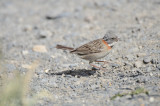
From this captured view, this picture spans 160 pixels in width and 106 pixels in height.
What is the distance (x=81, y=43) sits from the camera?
27.7ft

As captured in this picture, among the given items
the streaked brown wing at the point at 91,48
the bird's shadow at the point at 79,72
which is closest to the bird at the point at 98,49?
the streaked brown wing at the point at 91,48

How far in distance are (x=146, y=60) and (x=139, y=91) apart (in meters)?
1.64

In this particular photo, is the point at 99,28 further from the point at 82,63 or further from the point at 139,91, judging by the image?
the point at 139,91

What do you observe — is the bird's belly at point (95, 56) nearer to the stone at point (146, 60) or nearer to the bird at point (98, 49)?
the bird at point (98, 49)

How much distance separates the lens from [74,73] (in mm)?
6715

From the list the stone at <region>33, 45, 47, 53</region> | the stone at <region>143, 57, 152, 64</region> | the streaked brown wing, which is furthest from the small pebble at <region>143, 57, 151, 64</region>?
the stone at <region>33, 45, 47, 53</region>

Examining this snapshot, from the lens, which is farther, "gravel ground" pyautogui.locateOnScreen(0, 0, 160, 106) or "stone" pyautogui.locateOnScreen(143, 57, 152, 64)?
"stone" pyautogui.locateOnScreen(143, 57, 152, 64)

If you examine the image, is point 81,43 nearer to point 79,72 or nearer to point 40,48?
point 40,48

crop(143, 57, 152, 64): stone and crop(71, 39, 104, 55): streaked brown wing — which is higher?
crop(71, 39, 104, 55): streaked brown wing

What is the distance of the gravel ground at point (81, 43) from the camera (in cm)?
553

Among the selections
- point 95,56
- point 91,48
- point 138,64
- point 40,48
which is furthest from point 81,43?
point 138,64

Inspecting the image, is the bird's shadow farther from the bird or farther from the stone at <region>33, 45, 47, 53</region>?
the stone at <region>33, 45, 47, 53</region>

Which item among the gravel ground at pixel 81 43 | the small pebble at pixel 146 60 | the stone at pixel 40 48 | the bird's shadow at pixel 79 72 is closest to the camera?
the gravel ground at pixel 81 43

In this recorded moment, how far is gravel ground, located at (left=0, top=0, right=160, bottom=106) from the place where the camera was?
553cm
